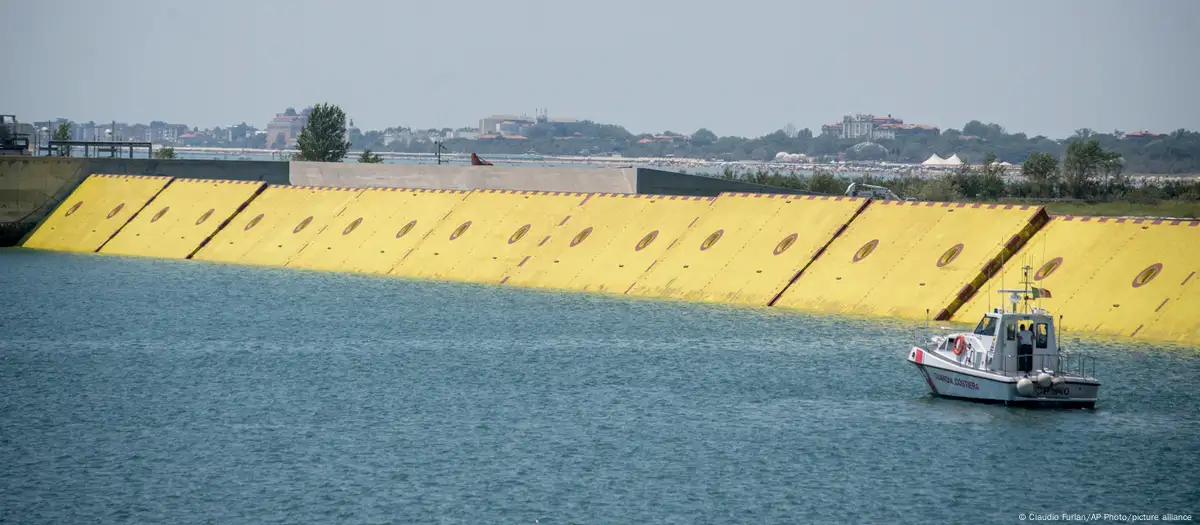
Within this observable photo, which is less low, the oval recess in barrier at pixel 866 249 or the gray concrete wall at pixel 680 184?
the gray concrete wall at pixel 680 184

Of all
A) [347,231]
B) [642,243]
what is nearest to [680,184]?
[642,243]

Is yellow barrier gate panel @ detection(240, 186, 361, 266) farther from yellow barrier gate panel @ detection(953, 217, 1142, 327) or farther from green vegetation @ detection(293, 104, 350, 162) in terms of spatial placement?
green vegetation @ detection(293, 104, 350, 162)

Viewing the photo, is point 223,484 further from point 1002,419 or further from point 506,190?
point 506,190

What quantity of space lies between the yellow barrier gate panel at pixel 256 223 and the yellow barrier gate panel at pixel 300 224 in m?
0.08

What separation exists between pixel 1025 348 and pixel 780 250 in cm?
1927

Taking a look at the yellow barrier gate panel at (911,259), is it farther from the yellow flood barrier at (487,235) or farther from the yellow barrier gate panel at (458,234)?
the yellow barrier gate panel at (458,234)

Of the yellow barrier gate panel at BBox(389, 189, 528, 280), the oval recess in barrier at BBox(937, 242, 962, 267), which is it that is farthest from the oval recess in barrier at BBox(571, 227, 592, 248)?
the oval recess in barrier at BBox(937, 242, 962, 267)

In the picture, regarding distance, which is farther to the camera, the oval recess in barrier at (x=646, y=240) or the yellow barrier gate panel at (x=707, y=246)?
the oval recess in barrier at (x=646, y=240)

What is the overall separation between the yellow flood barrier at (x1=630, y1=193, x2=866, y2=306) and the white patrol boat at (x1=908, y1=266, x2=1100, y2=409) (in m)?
15.3

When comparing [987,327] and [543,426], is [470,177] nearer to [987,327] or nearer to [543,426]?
[987,327]

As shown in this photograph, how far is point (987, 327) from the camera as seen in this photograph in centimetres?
3306

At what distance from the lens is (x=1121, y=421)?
31016 mm

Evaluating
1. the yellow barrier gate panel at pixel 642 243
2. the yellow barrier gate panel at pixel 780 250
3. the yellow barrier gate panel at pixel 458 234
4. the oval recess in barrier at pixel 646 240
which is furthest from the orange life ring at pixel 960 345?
the yellow barrier gate panel at pixel 458 234

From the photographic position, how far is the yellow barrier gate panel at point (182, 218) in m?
66.5
